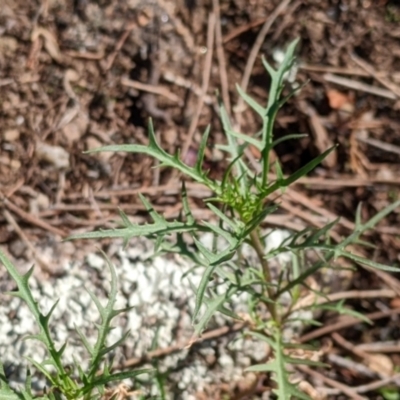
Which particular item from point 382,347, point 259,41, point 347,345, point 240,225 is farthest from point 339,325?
point 259,41

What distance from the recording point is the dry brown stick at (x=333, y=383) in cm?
269

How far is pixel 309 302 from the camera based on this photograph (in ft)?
9.05

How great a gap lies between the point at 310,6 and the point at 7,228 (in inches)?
62.0

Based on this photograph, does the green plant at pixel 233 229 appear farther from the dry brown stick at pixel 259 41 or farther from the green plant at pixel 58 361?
the dry brown stick at pixel 259 41

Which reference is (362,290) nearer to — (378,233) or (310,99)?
(378,233)

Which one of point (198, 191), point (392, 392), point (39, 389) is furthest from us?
point (198, 191)

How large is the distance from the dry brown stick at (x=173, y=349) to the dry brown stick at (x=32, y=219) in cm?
56

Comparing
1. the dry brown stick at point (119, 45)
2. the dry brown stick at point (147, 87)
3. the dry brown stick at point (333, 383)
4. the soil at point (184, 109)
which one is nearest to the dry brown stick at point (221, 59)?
the soil at point (184, 109)

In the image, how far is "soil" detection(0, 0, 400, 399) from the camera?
2824mm

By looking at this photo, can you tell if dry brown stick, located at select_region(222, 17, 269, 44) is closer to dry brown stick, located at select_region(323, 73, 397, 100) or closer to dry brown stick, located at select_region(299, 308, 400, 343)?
dry brown stick, located at select_region(323, 73, 397, 100)

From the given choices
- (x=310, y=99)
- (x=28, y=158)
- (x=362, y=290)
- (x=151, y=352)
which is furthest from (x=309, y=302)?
(x=28, y=158)

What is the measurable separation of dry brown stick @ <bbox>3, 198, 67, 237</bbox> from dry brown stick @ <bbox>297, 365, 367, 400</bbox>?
108 cm

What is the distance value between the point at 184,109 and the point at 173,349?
997mm

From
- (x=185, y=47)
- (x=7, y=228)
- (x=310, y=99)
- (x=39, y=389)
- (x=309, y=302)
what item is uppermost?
(x=185, y=47)
